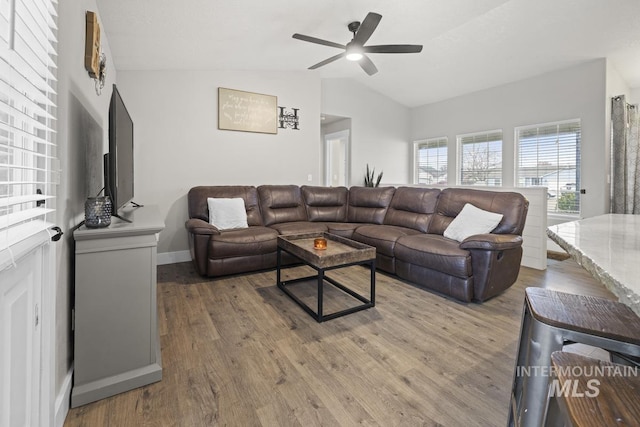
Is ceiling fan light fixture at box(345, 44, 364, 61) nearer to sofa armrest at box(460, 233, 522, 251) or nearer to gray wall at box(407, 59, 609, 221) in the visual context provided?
sofa armrest at box(460, 233, 522, 251)

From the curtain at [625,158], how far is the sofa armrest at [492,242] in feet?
9.48

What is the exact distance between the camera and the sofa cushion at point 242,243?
321 cm

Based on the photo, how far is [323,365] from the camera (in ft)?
5.83

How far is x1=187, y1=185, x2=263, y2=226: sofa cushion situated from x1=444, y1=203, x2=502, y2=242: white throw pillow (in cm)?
240

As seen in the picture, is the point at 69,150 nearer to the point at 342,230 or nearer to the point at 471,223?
the point at 342,230

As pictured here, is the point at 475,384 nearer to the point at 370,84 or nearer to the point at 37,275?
the point at 37,275

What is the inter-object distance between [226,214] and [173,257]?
0.99m

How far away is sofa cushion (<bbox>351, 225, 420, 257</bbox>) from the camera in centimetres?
333

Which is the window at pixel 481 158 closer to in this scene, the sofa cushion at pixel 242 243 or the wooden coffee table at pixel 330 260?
the wooden coffee table at pixel 330 260

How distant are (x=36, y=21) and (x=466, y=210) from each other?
3.42 m

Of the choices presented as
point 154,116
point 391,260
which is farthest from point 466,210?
point 154,116

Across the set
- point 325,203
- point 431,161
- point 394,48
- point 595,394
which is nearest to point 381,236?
point 325,203

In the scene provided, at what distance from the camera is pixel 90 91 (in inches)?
81.7

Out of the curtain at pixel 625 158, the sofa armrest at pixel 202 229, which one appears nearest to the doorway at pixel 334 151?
the sofa armrest at pixel 202 229
